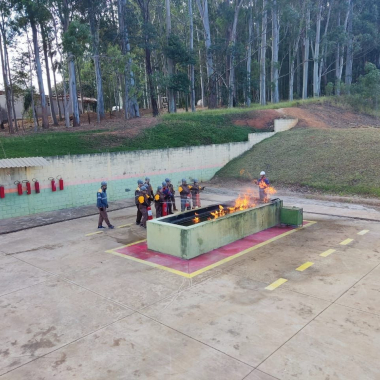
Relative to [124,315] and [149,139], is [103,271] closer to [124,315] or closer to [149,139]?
[124,315]

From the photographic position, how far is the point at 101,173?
16469 millimetres

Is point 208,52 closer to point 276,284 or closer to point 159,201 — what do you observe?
point 159,201

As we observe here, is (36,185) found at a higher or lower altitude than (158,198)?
higher

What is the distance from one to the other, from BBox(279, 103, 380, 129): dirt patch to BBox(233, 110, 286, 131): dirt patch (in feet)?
4.33

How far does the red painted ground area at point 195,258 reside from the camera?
28.0 feet

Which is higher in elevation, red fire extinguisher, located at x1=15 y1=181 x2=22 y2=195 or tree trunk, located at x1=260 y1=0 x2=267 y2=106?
tree trunk, located at x1=260 y1=0 x2=267 y2=106

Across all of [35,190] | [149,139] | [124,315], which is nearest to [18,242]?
[35,190]

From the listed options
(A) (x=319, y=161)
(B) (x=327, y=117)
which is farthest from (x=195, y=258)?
(B) (x=327, y=117)

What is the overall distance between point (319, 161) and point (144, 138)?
401 inches

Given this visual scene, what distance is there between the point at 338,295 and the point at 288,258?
2.11 m

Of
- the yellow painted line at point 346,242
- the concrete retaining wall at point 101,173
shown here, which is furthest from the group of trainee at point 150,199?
the concrete retaining wall at point 101,173

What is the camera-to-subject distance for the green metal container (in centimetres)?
1150

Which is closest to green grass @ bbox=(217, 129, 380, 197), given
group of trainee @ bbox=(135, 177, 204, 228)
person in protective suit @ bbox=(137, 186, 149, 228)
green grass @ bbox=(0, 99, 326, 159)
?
green grass @ bbox=(0, 99, 326, 159)

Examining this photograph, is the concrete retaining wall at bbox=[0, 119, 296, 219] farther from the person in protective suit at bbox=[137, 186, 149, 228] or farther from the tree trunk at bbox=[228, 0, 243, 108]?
the tree trunk at bbox=[228, 0, 243, 108]
